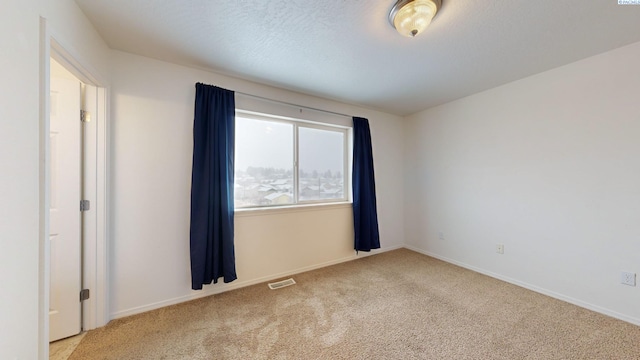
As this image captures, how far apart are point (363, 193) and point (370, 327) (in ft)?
6.23

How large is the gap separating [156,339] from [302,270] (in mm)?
1630

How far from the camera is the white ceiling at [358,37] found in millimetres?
1521

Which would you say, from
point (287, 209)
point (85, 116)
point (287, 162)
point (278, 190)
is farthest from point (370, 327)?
point (85, 116)

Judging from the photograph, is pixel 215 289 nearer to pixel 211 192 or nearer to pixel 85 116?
pixel 211 192

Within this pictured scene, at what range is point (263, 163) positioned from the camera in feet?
9.19

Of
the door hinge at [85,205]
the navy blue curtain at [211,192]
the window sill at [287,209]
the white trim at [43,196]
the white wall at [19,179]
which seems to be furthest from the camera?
the window sill at [287,209]

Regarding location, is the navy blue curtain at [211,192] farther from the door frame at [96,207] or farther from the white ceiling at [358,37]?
the door frame at [96,207]

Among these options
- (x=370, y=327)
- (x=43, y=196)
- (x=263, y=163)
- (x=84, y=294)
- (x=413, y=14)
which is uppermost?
(x=413, y=14)

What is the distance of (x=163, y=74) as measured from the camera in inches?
85.5

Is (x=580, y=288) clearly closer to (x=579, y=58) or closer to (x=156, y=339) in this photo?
(x=579, y=58)

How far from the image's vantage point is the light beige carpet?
5.20ft

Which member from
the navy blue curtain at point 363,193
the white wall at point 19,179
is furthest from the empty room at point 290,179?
the navy blue curtain at point 363,193

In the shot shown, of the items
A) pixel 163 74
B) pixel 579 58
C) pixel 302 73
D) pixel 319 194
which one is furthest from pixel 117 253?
Result: pixel 579 58

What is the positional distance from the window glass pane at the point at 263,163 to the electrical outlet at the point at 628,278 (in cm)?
335
